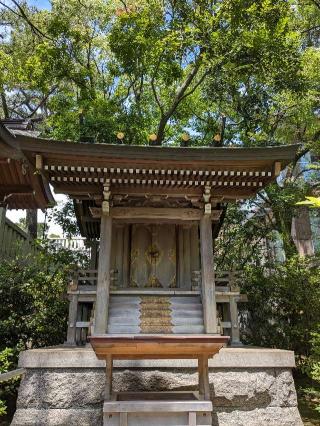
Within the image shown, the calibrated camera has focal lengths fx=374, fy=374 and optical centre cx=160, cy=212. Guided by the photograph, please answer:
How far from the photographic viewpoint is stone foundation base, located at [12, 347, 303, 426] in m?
5.88

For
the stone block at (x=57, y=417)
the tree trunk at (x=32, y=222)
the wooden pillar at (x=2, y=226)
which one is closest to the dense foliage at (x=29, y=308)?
the wooden pillar at (x=2, y=226)

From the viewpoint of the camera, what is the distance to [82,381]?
6043mm

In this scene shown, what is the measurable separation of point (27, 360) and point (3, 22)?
14.5 metres

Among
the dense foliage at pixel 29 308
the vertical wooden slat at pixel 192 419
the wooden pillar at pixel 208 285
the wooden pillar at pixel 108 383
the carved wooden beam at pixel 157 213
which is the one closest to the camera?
the vertical wooden slat at pixel 192 419

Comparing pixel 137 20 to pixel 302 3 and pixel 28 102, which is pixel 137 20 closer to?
pixel 302 3

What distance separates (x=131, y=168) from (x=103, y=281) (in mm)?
2354

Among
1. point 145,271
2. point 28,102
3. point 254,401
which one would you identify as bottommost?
point 254,401

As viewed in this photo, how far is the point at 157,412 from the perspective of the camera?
4723 mm

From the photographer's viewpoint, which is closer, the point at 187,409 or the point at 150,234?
the point at 187,409

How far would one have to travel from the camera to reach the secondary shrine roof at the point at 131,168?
7223 mm

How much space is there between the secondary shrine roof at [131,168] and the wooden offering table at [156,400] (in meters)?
3.76

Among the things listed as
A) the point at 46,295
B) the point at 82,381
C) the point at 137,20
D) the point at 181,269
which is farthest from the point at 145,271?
the point at 137,20

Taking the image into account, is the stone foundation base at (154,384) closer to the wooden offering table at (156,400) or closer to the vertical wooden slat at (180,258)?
the wooden offering table at (156,400)

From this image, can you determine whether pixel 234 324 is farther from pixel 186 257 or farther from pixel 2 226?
pixel 2 226
